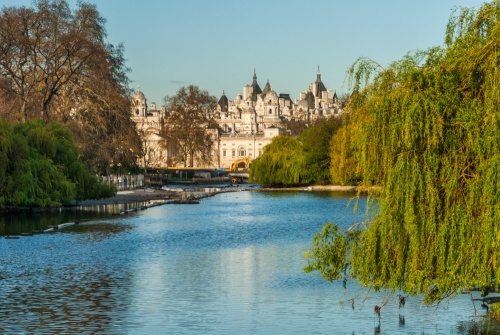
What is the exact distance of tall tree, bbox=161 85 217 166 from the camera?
4567 inches

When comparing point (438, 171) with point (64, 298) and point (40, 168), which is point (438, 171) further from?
point (40, 168)

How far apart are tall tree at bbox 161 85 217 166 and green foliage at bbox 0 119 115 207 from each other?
208 feet

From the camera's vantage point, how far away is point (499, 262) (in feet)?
49.4

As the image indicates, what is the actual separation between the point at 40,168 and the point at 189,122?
71.5 metres

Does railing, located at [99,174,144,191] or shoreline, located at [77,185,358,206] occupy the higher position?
railing, located at [99,174,144,191]

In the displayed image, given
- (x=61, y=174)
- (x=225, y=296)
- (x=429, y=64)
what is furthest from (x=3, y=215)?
(x=429, y=64)

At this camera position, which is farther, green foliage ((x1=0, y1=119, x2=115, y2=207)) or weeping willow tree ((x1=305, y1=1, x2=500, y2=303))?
green foliage ((x1=0, y1=119, x2=115, y2=207))

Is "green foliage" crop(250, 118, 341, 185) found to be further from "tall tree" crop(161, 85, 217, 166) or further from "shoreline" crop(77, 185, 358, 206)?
"tall tree" crop(161, 85, 217, 166)

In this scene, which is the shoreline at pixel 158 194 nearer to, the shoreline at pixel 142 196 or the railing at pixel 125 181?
the shoreline at pixel 142 196

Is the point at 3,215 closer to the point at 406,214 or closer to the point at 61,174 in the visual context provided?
the point at 61,174

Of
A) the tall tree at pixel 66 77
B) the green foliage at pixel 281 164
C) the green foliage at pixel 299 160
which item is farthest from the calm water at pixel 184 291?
the green foliage at pixel 281 164

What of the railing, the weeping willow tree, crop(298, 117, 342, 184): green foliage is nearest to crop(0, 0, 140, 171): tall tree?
the railing

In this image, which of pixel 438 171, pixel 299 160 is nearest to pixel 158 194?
pixel 299 160

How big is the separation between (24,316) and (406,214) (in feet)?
24.3
